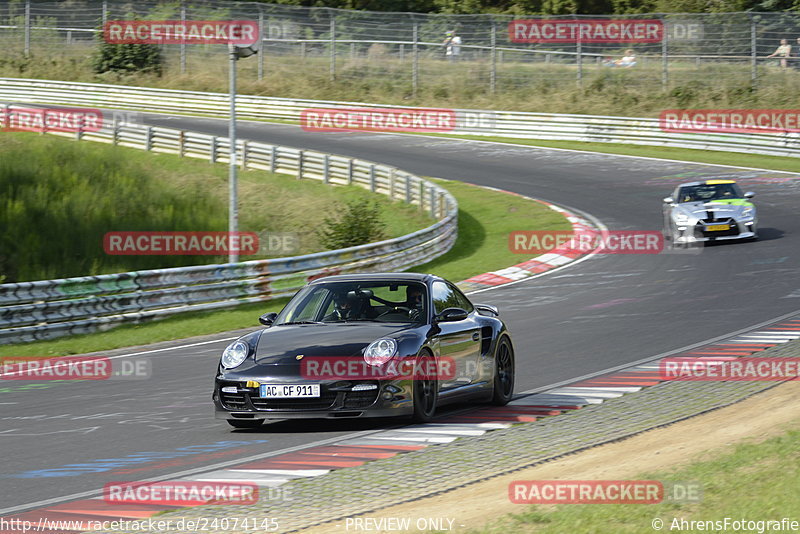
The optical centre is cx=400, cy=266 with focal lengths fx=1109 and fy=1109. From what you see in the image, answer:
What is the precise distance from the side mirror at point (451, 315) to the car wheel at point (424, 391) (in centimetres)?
47

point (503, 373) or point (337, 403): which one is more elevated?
point (337, 403)

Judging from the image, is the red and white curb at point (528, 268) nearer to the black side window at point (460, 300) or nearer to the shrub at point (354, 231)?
the shrub at point (354, 231)

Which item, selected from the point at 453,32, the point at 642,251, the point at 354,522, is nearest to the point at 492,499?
the point at 354,522

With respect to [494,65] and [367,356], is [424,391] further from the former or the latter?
[494,65]

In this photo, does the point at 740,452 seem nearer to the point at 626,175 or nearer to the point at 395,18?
the point at 626,175

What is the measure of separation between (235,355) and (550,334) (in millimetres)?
7038

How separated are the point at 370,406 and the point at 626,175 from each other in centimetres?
2827

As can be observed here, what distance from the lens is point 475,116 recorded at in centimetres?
4591

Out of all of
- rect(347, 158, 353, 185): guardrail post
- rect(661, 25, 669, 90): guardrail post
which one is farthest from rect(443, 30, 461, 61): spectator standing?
rect(347, 158, 353, 185): guardrail post

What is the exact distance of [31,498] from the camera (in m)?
7.16

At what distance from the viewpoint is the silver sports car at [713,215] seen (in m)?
24.5

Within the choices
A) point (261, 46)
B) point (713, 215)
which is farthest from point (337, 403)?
point (261, 46)

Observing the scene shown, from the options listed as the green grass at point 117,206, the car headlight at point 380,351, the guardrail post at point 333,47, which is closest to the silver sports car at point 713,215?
the green grass at point 117,206

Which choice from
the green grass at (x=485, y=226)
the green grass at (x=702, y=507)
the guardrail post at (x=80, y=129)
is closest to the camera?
the green grass at (x=702, y=507)
